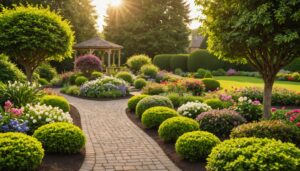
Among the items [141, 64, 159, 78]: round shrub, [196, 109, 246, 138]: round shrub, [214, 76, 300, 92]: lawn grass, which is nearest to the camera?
[196, 109, 246, 138]: round shrub


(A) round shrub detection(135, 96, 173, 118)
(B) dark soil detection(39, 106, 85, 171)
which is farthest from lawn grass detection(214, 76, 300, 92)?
(B) dark soil detection(39, 106, 85, 171)

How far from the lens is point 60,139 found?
6.52 m

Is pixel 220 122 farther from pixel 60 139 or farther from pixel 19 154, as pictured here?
Answer: pixel 19 154

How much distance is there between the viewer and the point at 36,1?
28.3m

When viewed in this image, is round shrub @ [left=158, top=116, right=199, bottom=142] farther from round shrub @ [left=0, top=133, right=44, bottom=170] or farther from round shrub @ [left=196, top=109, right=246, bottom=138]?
round shrub @ [left=0, top=133, right=44, bottom=170]

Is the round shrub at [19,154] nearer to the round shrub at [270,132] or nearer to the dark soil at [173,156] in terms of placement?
the dark soil at [173,156]

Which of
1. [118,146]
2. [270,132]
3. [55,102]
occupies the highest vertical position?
[270,132]

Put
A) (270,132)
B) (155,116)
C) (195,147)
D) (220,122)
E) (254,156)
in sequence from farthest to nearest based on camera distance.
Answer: (155,116), (220,122), (270,132), (195,147), (254,156)

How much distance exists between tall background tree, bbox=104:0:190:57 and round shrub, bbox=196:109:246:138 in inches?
1343

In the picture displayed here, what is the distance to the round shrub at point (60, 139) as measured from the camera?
257 inches

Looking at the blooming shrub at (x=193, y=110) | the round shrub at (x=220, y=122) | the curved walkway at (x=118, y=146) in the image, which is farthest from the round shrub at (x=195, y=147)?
the blooming shrub at (x=193, y=110)

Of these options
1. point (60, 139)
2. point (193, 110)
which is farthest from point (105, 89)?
point (60, 139)

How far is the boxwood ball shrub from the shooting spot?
14.4 feet

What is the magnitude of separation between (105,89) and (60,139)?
1064cm
